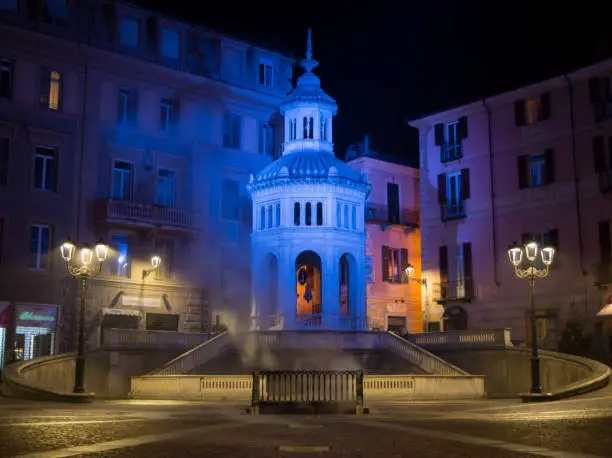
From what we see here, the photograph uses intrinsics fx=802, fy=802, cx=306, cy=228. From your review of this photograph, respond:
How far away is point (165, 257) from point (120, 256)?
2801 millimetres

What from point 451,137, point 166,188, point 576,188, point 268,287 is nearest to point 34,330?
point 166,188

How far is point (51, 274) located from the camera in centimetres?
3969

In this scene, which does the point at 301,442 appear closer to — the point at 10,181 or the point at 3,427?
the point at 3,427

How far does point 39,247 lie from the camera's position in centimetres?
3994

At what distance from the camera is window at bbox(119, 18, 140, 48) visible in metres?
44.6

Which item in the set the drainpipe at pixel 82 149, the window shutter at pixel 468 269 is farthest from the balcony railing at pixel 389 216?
the drainpipe at pixel 82 149

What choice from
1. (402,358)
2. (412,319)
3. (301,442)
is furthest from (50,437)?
(412,319)

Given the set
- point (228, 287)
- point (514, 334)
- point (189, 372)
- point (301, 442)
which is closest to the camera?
point (301, 442)

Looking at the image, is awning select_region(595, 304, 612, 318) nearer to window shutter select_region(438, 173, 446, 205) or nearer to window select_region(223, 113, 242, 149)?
window shutter select_region(438, 173, 446, 205)

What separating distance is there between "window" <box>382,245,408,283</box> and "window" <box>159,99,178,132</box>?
1613cm

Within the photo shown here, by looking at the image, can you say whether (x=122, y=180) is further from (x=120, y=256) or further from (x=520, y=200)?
(x=520, y=200)

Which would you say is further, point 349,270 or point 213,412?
point 349,270

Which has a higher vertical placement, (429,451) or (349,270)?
(349,270)

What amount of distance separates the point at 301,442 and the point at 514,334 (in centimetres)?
3040
